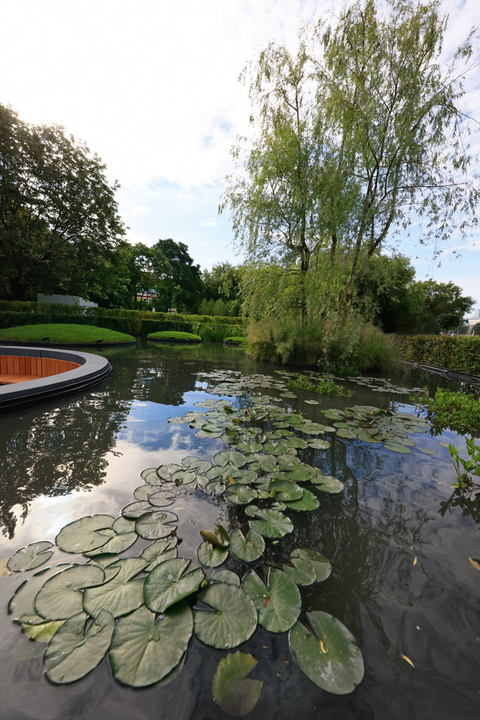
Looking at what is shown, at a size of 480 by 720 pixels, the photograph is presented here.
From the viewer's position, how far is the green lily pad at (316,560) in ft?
4.18

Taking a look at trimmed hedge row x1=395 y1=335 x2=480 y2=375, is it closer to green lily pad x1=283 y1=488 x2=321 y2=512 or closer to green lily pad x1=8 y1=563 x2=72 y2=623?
green lily pad x1=283 y1=488 x2=321 y2=512

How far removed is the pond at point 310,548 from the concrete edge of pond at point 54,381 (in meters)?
0.25

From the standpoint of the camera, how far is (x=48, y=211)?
14422 millimetres

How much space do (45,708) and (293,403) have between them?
382 centimetres

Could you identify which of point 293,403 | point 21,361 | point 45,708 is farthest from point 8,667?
point 21,361

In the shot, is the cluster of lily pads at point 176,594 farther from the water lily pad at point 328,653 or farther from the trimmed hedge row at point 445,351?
the trimmed hedge row at point 445,351

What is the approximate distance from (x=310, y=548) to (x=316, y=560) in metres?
0.11

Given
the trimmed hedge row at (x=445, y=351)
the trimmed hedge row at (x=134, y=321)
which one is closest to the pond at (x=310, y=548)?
the trimmed hedge row at (x=445, y=351)

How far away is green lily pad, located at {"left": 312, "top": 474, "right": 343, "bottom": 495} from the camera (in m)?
1.97

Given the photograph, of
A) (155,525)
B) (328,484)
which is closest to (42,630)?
(155,525)

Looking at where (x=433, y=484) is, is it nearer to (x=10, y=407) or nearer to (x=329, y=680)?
(x=329, y=680)

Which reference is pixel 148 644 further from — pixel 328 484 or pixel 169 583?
pixel 328 484

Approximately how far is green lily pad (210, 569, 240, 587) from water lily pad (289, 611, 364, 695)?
281mm

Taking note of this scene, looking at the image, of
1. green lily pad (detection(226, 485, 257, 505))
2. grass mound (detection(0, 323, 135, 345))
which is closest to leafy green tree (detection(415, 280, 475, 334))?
grass mound (detection(0, 323, 135, 345))
